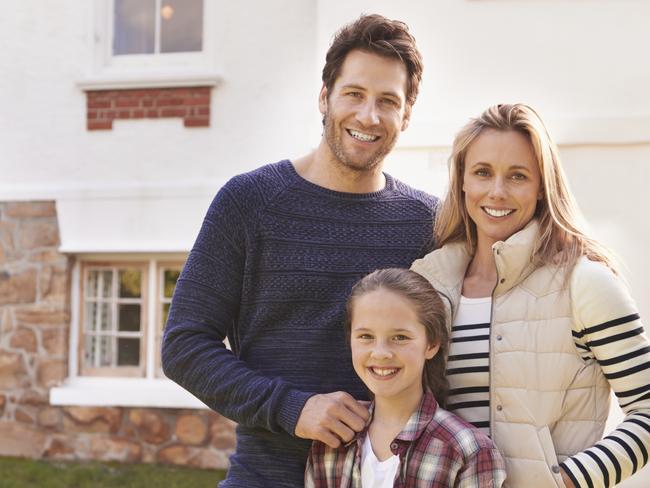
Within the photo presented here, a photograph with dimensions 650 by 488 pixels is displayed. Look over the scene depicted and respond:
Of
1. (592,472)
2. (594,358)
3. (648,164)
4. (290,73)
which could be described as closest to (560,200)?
(594,358)

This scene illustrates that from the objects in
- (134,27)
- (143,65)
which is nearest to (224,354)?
(143,65)

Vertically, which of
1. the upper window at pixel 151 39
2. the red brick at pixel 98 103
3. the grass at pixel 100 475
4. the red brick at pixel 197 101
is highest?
the upper window at pixel 151 39

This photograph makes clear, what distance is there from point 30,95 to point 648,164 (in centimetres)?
484

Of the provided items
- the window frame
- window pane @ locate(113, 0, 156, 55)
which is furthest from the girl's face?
window pane @ locate(113, 0, 156, 55)

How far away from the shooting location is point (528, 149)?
2.40 meters

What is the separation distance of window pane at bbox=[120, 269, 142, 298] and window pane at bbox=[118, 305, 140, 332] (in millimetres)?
113

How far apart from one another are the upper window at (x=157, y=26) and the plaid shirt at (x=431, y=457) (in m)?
5.43

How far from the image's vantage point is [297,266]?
2551 mm

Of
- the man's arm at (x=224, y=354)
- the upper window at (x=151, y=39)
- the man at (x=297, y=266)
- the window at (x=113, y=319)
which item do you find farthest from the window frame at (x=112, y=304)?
the man's arm at (x=224, y=354)

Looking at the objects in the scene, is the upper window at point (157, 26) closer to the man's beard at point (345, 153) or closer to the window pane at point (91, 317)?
the window pane at point (91, 317)

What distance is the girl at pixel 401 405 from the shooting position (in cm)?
222

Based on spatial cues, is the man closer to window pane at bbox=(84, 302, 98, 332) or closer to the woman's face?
the woman's face

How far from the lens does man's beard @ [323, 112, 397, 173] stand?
2.65 metres

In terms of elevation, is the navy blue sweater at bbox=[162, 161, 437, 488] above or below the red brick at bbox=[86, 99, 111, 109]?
below
